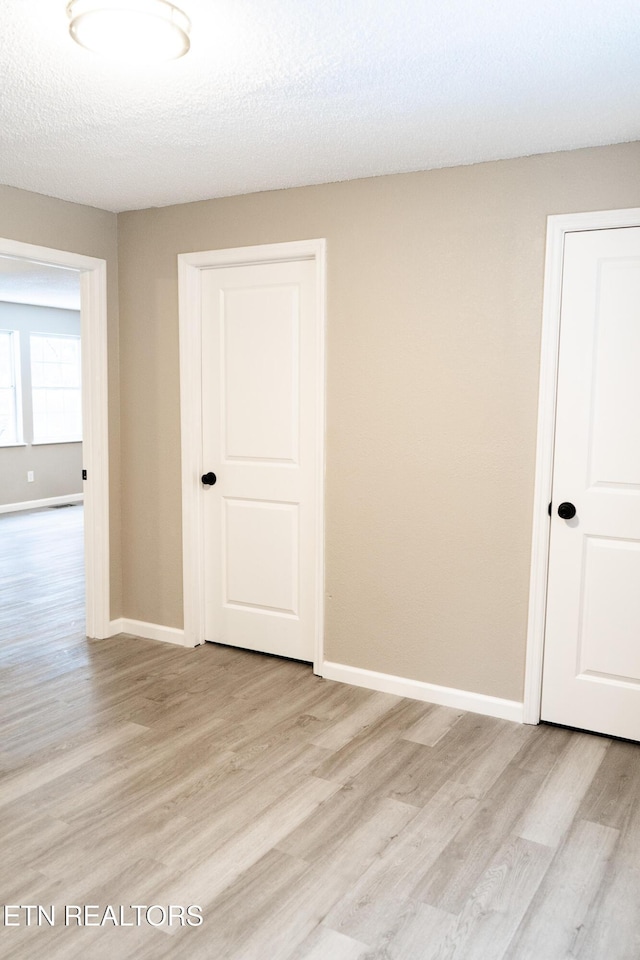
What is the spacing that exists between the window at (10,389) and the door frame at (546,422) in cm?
677

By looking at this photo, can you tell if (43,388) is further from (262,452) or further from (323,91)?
(323,91)

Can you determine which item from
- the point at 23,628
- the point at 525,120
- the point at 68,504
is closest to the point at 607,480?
the point at 525,120

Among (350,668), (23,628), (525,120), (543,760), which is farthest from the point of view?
(23,628)

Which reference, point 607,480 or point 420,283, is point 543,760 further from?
point 420,283

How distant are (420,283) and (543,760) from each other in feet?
6.54

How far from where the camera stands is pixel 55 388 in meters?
9.03

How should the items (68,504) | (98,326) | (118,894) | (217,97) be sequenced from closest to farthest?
1. (118,894)
2. (217,97)
3. (98,326)
4. (68,504)

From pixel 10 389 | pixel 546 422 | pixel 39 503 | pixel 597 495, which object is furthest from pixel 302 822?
pixel 10 389

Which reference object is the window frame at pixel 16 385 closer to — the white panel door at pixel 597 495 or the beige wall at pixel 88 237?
the beige wall at pixel 88 237

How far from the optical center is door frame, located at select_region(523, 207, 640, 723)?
2.91 meters

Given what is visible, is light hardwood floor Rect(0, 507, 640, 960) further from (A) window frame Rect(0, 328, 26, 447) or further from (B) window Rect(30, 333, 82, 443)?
(B) window Rect(30, 333, 82, 443)

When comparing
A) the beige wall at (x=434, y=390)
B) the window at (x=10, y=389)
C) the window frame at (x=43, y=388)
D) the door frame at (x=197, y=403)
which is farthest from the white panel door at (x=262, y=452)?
the window at (x=10, y=389)

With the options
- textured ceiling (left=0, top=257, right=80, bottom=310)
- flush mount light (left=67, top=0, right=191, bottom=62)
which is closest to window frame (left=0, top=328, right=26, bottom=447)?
textured ceiling (left=0, top=257, right=80, bottom=310)

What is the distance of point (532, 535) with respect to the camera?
3154mm
